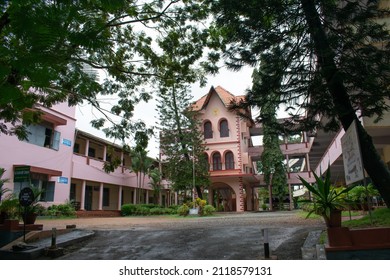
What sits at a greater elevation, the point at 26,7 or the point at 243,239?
the point at 26,7

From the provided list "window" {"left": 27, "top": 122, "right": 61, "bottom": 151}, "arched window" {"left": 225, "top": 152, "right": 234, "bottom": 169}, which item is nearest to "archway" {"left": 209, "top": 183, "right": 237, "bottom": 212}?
"arched window" {"left": 225, "top": 152, "right": 234, "bottom": 169}

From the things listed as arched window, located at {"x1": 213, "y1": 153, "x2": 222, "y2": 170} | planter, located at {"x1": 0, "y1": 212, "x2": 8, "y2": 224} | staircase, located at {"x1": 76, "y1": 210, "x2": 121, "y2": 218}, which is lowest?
staircase, located at {"x1": 76, "y1": 210, "x2": 121, "y2": 218}

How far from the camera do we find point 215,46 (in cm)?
846

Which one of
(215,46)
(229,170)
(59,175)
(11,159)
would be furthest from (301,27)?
(229,170)

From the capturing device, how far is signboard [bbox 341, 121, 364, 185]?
4.96 m

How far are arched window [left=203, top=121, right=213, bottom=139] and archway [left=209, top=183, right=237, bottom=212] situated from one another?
473 centimetres

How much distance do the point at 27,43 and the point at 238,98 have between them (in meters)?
4.88

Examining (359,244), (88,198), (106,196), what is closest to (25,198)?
(359,244)

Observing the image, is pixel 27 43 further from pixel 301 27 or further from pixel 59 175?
pixel 59 175

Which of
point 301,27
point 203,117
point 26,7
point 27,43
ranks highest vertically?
point 203,117

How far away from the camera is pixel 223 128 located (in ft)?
98.9

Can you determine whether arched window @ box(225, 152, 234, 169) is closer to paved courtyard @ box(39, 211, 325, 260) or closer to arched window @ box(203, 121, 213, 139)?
arched window @ box(203, 121, 213, 139)

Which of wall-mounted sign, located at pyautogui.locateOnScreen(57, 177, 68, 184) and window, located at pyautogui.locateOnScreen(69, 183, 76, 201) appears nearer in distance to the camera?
wall-mounted sign, located at pyautogui.locateOnScreen(57, 177, 68, 184)

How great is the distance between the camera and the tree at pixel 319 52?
5188mm
